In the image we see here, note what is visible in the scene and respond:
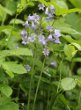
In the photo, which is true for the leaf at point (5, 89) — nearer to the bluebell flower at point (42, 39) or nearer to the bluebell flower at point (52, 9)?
the bluebell flower at point (42, 39)

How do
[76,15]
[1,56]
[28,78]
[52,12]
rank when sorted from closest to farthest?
[1,56] < [52,12] < [28,78] < [76,15]

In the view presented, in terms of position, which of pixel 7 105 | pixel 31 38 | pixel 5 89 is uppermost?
pixel 31 38

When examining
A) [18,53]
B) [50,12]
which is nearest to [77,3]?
[50,12]

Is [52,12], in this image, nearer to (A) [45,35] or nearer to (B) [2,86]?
(A) [45,35]

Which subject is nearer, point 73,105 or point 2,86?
point 2,86

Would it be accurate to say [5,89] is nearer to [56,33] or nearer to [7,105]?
[7,105]

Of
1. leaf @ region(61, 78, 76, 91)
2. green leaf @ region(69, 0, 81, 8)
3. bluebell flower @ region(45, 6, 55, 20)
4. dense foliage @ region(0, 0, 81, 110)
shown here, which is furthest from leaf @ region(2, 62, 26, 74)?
green leaf @ region(69, 0, 81, 8)

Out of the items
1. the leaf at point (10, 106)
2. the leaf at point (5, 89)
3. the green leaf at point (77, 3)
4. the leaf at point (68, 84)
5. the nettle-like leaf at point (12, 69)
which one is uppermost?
the green leaf at point (77, 3)

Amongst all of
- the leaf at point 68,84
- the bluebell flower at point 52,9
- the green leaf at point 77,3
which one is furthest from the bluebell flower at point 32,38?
the green leaf at point 77,3

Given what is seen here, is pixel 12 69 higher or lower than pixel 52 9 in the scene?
lower

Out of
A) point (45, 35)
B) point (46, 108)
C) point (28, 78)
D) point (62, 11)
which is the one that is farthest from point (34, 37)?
point (46, 108)

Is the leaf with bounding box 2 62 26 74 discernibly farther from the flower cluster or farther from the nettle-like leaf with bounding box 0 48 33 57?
the flower cluster
